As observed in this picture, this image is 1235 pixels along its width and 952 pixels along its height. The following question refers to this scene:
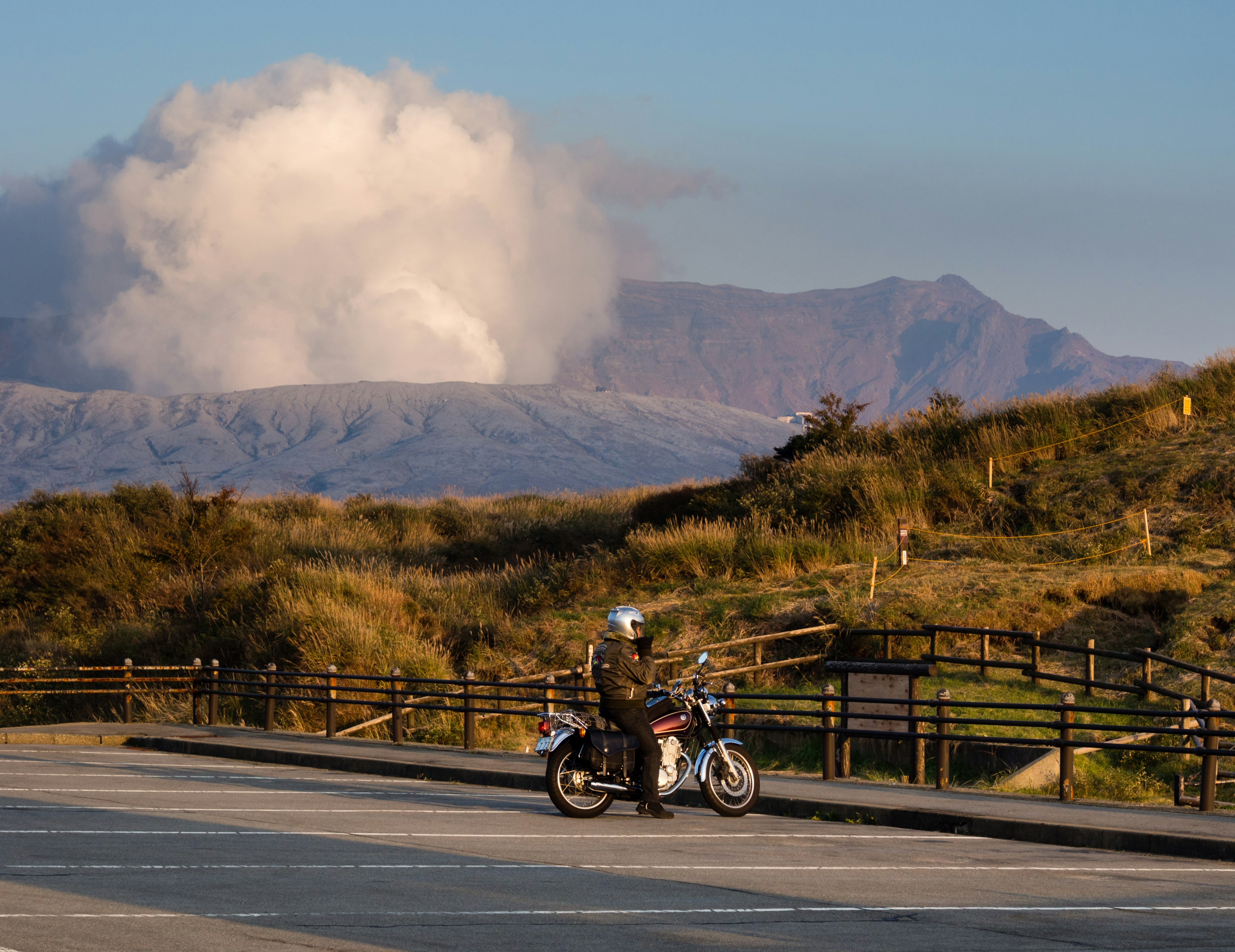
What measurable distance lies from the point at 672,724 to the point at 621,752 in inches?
22.1

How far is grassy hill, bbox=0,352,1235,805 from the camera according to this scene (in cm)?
2950

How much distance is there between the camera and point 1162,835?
1211 cm

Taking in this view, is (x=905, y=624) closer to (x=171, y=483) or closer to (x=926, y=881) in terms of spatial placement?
(x=926, y=881)

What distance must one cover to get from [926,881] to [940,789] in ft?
21.4

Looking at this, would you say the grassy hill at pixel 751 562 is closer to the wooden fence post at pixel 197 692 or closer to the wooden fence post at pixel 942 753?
the wooden fence post at pixel 197 692

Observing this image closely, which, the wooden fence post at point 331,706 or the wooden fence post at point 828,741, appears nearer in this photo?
the wooden fence post at point 828,741

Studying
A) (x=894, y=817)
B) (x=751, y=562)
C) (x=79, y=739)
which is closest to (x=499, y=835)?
(x=894, y=817)

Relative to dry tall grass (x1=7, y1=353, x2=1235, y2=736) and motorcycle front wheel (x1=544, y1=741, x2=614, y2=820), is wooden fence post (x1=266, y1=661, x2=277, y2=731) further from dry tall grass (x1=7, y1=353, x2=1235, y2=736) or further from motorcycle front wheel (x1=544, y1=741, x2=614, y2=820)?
motorcycle front wheel (x1=544, y1=741, x2=614, y2=820)

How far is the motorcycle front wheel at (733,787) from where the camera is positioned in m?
13.8

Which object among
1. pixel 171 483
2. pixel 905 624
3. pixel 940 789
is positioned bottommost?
pixel 940 789

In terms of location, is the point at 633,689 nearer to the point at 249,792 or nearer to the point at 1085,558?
the point at 249,792

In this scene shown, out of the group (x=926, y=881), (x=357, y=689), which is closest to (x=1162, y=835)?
(x=926, y=881)

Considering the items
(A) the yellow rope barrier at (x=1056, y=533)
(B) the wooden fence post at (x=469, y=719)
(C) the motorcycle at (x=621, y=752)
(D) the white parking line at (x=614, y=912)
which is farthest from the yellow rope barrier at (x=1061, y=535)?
(D) the white parking line at (x=614, y=912)

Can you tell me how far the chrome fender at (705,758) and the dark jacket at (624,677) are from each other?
0.94m
